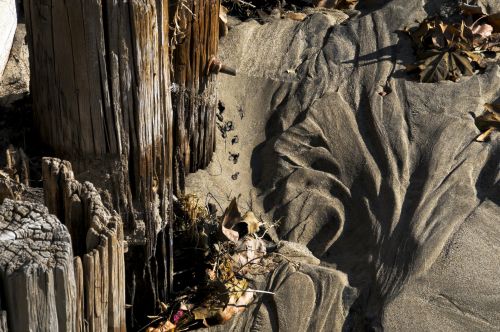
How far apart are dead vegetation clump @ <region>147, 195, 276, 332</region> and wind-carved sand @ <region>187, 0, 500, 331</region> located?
12cm

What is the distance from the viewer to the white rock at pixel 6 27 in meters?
4.52

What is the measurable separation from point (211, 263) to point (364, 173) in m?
1.10

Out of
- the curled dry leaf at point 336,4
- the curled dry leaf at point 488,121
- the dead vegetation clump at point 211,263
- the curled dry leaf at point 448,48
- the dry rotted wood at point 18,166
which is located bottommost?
the dead vegetation clump at point 211,263

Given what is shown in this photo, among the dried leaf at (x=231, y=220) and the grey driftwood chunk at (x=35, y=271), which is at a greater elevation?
the grey driftwood chunk at (x=35, y=271)

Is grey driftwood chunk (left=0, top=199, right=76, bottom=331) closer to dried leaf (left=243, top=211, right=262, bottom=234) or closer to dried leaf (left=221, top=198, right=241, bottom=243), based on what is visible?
dried leaf (left=221, top=198, right=241, bottom=243)

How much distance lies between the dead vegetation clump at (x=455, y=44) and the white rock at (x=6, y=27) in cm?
247

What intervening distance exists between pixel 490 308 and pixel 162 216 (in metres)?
1.64

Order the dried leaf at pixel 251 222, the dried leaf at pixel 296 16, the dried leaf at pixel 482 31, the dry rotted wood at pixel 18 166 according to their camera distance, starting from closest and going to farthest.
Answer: the dry rotted wood at pixel 18 166, the dried leaf at pixel 251 222, the dried leaf at pixel 482 31, the dried leaf at pixel 296 16

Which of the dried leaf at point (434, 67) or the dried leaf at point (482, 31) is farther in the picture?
the dried leaf at point (482, 31)

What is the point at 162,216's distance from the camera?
3795 millimetres

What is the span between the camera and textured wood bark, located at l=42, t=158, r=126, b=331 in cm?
254

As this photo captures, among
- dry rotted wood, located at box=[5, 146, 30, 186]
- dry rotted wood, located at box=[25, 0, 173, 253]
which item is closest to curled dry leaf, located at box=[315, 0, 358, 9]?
dry rotted wood, located at box=[25, 0, 173, 253]

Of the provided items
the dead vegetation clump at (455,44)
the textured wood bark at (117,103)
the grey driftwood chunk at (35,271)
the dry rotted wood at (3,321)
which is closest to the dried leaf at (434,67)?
the dead vegetation clump at (455,44)

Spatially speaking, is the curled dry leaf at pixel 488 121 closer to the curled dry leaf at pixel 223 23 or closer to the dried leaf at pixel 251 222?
the dried leaf at pixel 251 222
